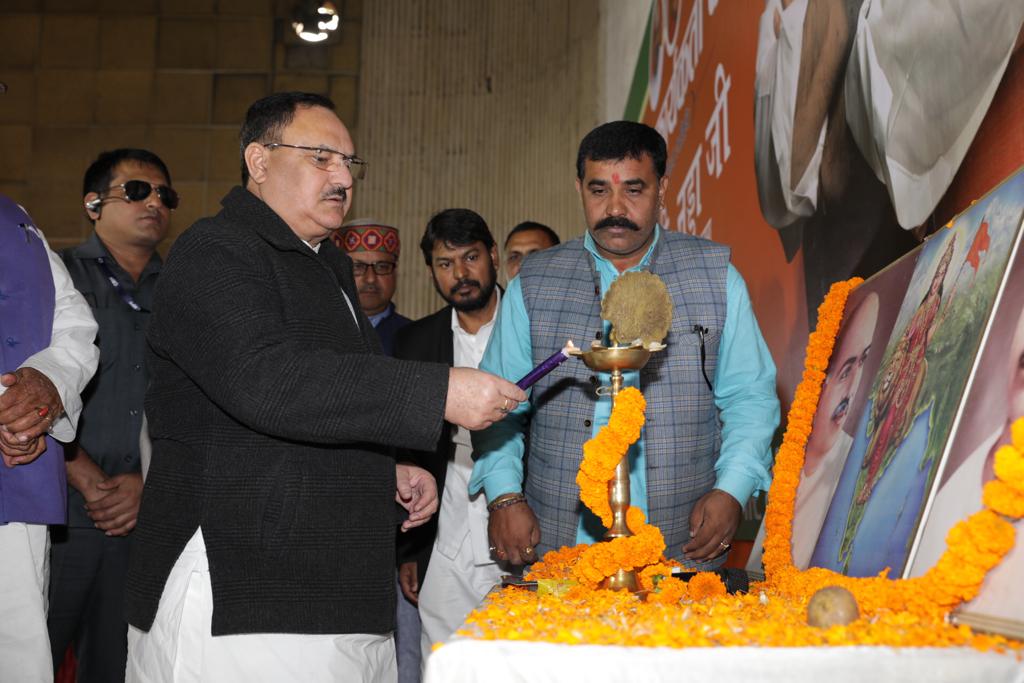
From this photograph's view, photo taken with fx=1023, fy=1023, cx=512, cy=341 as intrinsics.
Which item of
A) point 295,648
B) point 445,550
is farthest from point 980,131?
point 445,550

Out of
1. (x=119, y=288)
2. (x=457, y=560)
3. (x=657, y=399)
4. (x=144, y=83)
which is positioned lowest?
(x=457, y=560)

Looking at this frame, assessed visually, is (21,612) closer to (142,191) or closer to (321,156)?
(321,156)

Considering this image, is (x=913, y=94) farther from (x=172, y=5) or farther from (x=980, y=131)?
(x=172, y=5)

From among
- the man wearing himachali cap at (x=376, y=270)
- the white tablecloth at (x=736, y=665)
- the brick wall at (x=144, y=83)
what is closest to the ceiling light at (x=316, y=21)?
the brick wall at (x=144, y=83)

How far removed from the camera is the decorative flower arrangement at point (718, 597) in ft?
3.94

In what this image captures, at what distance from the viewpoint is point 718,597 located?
1630mm

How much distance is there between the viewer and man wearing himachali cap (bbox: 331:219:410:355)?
4555 mm

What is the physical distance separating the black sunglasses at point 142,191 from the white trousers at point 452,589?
156cm

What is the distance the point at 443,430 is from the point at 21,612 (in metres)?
1.45

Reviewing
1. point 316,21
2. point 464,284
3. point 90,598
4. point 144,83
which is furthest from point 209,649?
point 144,83

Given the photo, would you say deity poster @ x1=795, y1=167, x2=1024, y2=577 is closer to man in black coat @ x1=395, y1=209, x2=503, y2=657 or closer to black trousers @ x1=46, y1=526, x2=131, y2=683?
man in black coat @ x1=395, y1=209, x2=503, y2=657

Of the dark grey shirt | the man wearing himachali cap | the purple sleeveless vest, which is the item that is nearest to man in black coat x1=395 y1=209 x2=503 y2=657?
the man wearing himachali cap

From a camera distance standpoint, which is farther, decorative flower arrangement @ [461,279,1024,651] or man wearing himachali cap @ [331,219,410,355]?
man wearing himachali cap @ [331,219,410,355]

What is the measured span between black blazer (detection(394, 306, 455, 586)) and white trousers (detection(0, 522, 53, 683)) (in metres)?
1.32
